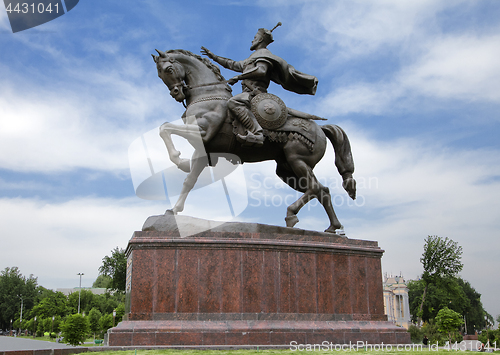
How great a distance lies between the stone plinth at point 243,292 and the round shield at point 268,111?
2303 mm

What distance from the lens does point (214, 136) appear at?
9.41 metres

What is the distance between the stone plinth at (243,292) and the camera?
761cm

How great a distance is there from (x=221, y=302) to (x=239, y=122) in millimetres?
3792

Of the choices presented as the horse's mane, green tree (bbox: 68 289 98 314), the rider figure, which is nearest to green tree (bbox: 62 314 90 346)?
the rider figure

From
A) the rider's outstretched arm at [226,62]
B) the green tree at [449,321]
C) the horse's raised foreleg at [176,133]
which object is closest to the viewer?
the horse's raised foreleg at [176,133]

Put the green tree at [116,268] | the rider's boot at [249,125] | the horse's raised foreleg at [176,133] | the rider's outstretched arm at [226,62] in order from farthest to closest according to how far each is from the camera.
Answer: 1. the green tree at [116,268]
2. the rider's outstretched arm at [226,62]
3. the rider's boot at [249,125]
4. the horse's raised foreleg at [176,133]

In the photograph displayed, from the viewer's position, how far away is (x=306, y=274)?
8.68 m

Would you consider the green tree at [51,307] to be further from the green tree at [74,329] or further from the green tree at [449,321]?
the green tree at [449,321]

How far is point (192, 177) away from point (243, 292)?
2.63 m

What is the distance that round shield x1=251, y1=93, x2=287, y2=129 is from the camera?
956 centimetres

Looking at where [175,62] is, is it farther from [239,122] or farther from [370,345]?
[370,345]

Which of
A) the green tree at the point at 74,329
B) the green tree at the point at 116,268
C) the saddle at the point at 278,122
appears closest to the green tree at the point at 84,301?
the green tree at the point at 116,268

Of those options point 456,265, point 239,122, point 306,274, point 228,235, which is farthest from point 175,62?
point 456,265

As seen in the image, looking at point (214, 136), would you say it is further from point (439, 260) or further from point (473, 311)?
point (473, 311)
